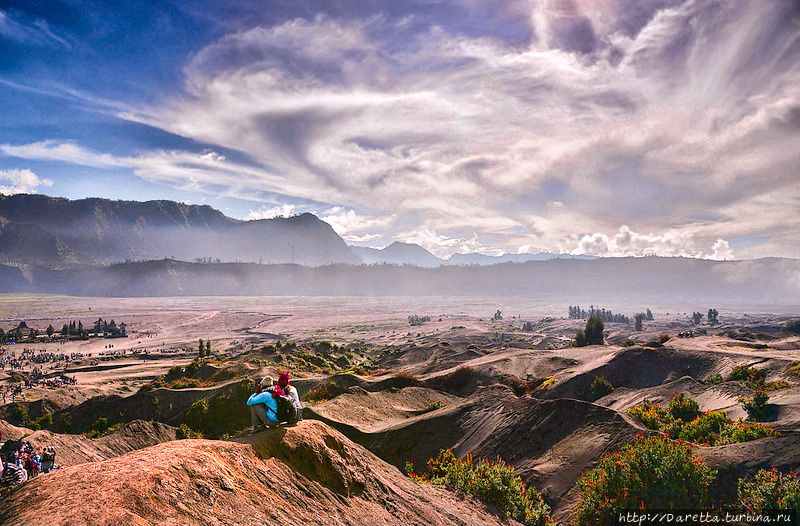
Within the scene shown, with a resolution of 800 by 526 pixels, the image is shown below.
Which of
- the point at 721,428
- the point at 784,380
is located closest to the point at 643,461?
the point at 721,428

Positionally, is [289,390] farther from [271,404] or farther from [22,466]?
[22,466]

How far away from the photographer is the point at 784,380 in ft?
103

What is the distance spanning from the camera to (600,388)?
38.9 m

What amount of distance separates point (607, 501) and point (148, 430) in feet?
102

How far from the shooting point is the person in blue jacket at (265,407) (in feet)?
33.1

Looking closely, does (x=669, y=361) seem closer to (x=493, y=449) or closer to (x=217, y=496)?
(x=493, y=449)

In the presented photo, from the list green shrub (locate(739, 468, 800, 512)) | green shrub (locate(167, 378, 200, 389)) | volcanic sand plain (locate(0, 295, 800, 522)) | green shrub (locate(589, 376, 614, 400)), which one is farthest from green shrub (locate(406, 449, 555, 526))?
green shrub (locate(167, 378, 200, 389))

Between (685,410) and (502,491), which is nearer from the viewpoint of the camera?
(502,491)

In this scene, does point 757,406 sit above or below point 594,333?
above

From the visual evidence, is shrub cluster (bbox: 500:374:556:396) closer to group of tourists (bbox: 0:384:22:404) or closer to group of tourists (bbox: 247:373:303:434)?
group of tourists (bbox: 247:373:303:434)

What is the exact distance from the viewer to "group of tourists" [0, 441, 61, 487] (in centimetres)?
801

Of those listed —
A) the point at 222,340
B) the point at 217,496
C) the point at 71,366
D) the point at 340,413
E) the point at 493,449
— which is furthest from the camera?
the point at 222,340

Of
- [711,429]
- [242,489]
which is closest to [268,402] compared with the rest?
[242,489]

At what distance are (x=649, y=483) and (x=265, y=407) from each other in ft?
37.6
